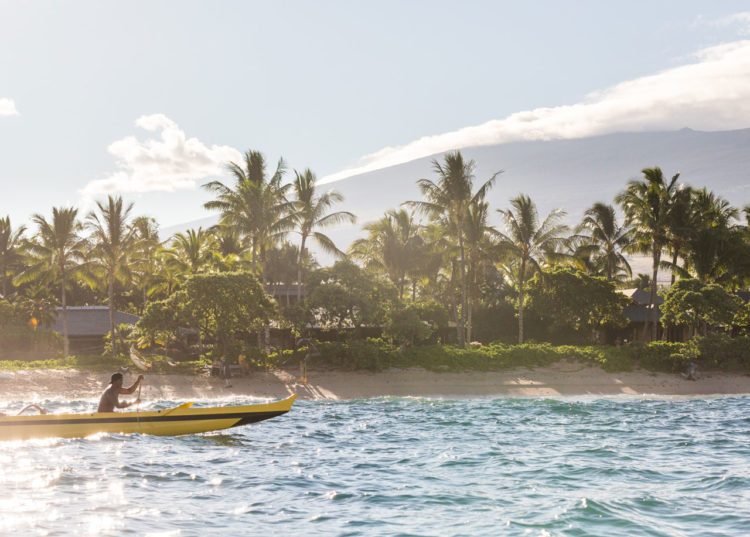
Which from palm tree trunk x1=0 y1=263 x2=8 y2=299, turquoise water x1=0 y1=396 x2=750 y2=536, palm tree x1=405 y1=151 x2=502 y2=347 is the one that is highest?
palm tree x1=405 y1=151 x2=502 y2=347

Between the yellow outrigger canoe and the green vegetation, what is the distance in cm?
1264

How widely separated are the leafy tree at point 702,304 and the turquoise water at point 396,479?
404 inches

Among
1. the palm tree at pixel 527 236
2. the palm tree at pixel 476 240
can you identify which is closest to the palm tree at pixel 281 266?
the palm tree at pixel 476 240

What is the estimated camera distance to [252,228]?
37750 mm

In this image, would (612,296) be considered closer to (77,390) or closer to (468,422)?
(468,422)

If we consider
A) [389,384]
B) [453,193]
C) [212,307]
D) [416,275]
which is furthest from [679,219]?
[212,307]

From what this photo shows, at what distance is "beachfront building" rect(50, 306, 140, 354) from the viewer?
140 ft

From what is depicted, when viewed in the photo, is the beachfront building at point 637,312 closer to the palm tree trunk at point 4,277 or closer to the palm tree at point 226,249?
the palm tree at point 226,249

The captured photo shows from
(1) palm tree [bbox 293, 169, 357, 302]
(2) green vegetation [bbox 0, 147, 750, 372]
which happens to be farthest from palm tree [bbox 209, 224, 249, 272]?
(1) palm tree [bbox 293, 169, 357, 302]

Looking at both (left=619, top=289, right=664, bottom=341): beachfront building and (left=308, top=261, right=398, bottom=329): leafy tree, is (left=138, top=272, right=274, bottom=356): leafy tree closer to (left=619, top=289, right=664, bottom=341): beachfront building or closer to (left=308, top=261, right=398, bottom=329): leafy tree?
(left=308, top=261, right=398, bottom=329): leafy tree

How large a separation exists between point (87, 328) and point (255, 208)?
15067mm

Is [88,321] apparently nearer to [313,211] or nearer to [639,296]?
[313,211]

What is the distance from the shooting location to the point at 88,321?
4375 cm

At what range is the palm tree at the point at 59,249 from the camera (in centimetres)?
3803
